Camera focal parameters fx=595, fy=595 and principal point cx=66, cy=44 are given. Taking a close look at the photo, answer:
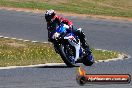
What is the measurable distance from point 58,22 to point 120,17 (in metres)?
22.7

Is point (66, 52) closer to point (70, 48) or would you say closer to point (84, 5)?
point (70, 48)

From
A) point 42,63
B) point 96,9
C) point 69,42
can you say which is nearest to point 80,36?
point 69,42

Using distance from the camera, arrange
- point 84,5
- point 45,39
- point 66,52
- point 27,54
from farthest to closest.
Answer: point 84,5 → point 45,39 → point 27,54 → point 66,52

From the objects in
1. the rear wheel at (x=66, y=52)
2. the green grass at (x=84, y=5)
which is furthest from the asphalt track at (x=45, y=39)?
the green grass at (x=84, y=5)

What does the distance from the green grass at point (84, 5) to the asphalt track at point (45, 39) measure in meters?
2.60

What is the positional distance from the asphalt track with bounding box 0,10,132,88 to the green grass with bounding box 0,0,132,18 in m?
2.60

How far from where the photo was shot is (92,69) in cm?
1652

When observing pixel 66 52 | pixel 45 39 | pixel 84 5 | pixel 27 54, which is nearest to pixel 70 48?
pixel 66 52

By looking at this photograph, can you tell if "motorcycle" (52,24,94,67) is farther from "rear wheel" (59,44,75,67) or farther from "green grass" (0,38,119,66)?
"green grass" (0,38,119,66)

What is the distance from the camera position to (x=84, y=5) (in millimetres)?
40531

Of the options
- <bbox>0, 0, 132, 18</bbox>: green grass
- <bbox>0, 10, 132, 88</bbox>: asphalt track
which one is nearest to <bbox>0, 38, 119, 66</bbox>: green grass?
<bbox>0, 10, 132, 88</bbox>: asphalt track

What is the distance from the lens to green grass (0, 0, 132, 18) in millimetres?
37459

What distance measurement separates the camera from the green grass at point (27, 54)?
18094mm

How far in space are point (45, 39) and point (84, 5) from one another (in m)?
14.4
